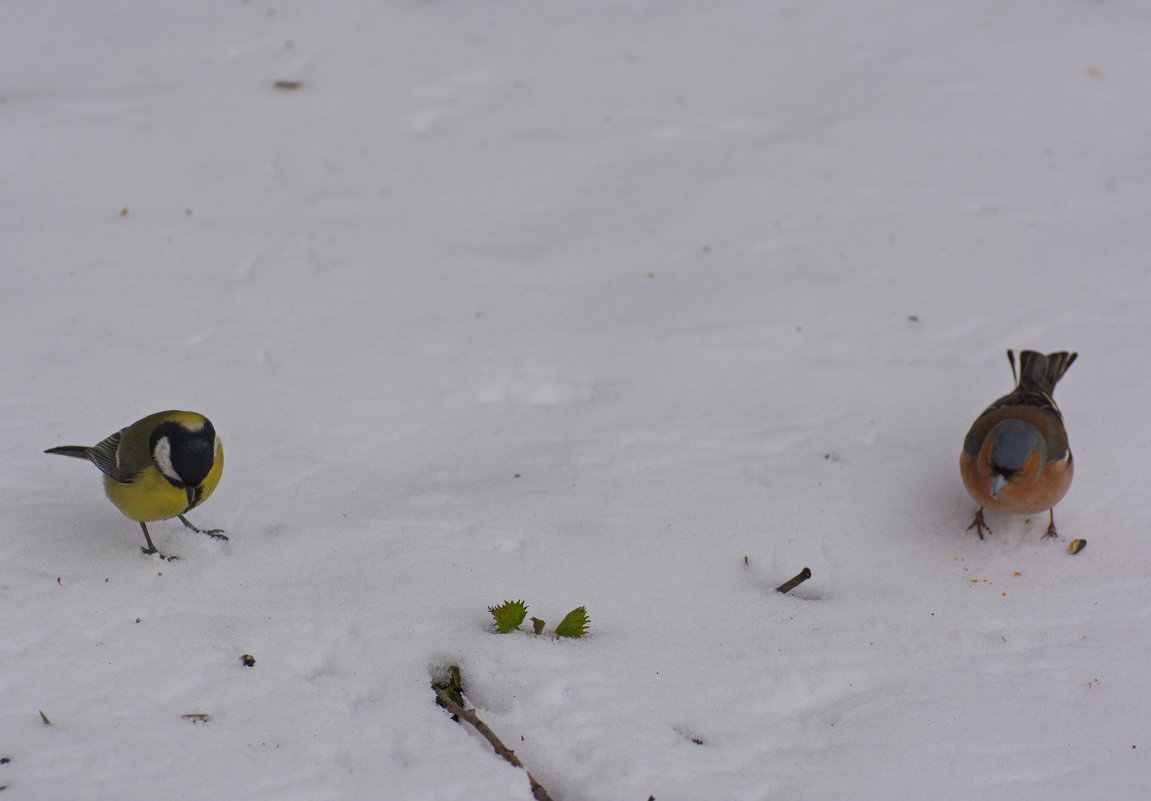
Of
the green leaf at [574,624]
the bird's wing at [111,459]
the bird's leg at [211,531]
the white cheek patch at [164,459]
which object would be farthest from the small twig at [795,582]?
the bird's wing at [111,459]

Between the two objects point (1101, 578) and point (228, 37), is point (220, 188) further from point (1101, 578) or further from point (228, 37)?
point (1101, 578)

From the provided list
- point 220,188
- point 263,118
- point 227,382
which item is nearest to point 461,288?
point 227,382

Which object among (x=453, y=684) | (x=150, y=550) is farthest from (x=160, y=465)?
(x=453, y=684)

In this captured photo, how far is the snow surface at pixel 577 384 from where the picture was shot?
133 inches

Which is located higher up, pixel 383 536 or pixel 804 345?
pixel 804 345

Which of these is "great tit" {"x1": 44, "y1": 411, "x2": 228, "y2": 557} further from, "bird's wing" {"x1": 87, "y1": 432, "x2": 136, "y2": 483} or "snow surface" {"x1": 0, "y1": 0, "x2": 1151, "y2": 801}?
"snow surface" {"x1": 0, "y1": 0, "x2": 1151, "y2": 801}

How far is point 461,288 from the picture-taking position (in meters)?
6.10

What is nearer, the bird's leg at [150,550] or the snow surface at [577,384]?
the snow surface at [577,384]

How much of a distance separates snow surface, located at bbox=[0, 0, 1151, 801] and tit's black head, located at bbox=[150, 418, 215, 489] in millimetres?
401

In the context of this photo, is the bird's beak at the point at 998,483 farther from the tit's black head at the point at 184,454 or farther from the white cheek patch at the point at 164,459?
the white cheek patch at the point at 164,459

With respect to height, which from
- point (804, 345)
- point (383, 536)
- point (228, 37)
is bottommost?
point (383, 536)

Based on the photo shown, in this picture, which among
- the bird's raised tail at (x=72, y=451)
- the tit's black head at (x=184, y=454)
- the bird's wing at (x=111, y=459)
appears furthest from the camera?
the bird's raised tail at (x=72, y=451)

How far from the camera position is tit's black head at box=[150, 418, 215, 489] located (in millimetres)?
3896

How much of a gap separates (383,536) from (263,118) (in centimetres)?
435
